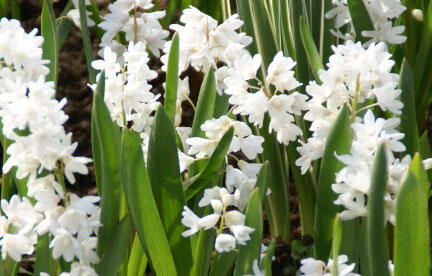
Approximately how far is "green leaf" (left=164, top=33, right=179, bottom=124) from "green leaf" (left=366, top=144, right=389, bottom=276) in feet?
1.67

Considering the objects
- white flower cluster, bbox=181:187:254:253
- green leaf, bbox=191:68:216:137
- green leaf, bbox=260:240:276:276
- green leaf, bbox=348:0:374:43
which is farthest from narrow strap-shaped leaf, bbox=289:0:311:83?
green leaf, bbox=260:240:276:276

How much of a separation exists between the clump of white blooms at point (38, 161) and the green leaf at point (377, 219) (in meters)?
0.48

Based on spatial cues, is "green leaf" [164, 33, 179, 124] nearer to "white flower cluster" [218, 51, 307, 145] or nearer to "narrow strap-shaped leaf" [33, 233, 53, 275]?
"white flower cluster" [218, 51, 307, 145]

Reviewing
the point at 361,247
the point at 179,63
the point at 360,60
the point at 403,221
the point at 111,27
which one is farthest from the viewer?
the point at 111,27

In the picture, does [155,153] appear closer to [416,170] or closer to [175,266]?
[175,266]

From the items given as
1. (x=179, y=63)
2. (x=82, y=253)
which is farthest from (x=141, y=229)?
(x=179, y=63)

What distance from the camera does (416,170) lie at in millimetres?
1206

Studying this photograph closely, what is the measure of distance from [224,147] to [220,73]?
0.95 ft

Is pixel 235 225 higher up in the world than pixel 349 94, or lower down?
lower down

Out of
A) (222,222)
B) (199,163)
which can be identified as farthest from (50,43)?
(222,222)

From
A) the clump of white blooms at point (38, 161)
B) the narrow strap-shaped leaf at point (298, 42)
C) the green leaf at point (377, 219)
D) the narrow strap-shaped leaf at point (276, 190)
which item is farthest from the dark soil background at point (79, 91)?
the clump of white blooms at point (38, 161)

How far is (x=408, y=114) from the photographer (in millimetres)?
1657

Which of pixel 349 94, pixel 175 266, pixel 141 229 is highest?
pixel 349 94

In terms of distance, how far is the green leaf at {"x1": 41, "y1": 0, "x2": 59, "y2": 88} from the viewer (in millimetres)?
1715
